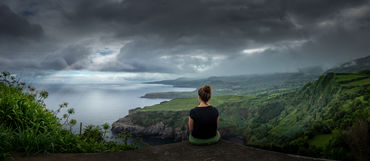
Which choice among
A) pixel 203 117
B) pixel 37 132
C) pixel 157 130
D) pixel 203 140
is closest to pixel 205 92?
pixel 203 117

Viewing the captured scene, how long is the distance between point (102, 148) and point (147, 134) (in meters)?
100

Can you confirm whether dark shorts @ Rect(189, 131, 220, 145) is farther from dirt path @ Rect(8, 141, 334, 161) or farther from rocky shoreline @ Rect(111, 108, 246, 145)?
rocky shoreline @ Rect(111, 108, 246, 145)

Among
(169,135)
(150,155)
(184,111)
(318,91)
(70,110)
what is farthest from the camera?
(184,111)

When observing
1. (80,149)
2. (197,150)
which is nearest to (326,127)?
(197,150)

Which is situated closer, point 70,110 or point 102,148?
point 102,148

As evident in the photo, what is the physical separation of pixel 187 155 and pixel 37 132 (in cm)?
450

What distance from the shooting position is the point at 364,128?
19.5 ft

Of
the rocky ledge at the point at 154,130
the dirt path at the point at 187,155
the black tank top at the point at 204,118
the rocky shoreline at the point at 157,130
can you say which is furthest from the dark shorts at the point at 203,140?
the rocky ledge at the point at 154,130

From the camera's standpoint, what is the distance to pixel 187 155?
16.3 feet

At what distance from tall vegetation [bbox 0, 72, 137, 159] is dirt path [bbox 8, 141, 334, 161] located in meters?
0.37

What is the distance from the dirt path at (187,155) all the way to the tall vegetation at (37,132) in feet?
1.23

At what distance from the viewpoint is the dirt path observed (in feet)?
15.3

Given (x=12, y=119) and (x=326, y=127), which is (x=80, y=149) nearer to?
(x=12, y=119)

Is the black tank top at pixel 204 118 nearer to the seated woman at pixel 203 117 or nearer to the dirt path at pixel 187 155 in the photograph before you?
the seated woman at pixel 203 117
